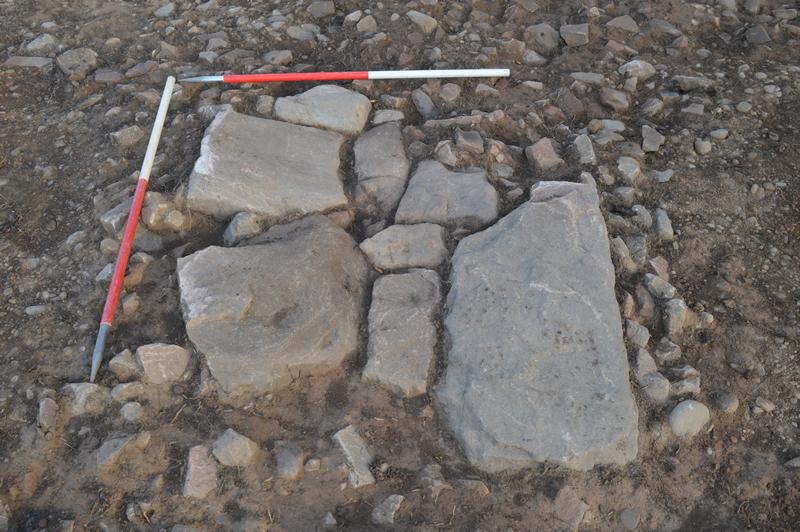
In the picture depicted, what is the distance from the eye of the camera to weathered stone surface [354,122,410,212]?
2959 millimetres

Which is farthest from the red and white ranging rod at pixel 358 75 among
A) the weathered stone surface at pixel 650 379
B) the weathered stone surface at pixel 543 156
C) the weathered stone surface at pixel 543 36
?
the weathered stone surface at pixel 650 379

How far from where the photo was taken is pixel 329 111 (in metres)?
3.25

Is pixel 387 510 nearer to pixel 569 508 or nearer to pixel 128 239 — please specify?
pixel 569 508

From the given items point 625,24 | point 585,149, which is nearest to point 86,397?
point 585,149

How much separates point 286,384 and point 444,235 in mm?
1030

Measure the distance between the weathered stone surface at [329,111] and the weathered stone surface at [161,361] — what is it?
1539 mm

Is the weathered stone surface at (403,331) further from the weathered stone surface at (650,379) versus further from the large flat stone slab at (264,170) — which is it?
the weathered stone surface at (650,379)

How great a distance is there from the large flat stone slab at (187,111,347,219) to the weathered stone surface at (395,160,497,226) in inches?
14.6

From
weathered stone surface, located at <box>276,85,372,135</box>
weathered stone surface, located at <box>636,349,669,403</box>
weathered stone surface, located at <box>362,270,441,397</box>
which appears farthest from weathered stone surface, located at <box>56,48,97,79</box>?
weathered stone surface, located at <box>636,349,669,403</box>

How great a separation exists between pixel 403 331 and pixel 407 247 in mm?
458

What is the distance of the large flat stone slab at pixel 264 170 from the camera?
9.09ft

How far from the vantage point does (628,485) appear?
2.11 meters

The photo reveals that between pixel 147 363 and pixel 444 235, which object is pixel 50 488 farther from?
pixel 444 235

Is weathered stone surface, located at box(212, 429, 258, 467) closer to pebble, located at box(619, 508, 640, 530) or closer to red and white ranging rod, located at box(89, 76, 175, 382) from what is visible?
red and white ranging rod, located at box(89, 76, 175, 382)
